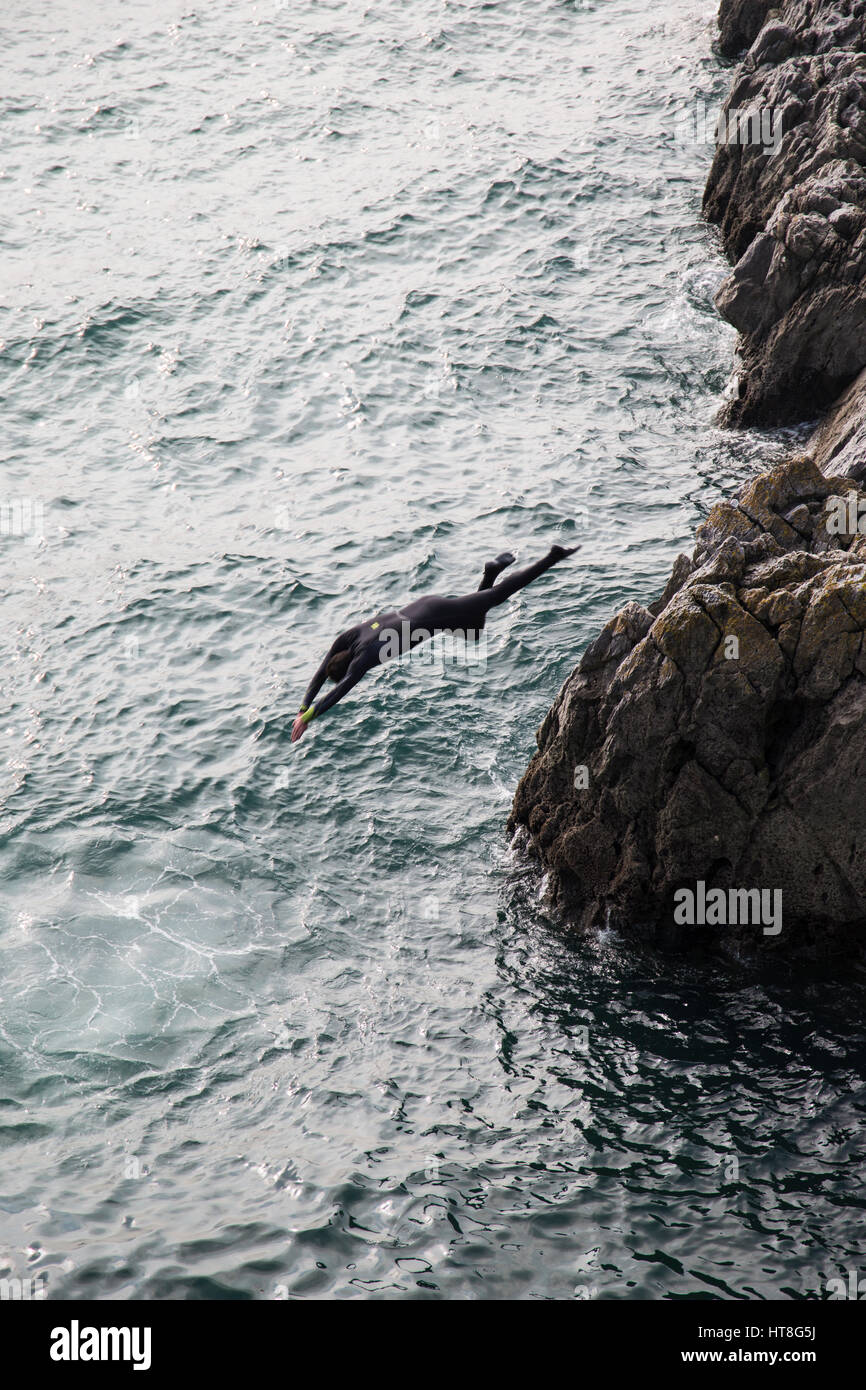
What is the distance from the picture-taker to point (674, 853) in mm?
19328

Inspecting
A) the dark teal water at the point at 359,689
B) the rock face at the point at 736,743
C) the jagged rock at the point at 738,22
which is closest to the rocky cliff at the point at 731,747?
the rock face at the point at 736,743

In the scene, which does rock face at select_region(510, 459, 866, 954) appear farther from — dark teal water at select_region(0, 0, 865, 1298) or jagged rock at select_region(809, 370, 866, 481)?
jagged rock at select_region(809, 370, 866, 481)

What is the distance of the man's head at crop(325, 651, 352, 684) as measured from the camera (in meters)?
22.3

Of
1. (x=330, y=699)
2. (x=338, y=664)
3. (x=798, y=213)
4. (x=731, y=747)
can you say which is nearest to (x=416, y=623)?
(x=338, y=664)

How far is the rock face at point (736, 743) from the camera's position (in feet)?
60.3

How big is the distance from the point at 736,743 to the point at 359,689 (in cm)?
1093

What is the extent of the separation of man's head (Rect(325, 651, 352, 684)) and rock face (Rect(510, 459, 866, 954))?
419 centimetres

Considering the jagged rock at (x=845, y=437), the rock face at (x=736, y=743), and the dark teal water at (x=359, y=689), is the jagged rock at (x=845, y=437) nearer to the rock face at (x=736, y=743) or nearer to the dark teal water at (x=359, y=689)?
the dark teal water at (x=359, y=689)

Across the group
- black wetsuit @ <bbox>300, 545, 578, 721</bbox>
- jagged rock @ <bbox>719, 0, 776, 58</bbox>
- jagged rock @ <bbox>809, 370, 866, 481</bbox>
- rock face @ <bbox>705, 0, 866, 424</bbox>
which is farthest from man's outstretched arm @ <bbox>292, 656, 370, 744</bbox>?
jagged rock @ <bbox>719, 0, 776, 58</bbox>

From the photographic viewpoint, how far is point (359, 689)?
27.8 m

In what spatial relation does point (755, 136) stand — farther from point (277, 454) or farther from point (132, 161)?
point (132, 161)

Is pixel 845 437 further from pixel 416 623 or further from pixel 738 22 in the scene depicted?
pixel 738 22

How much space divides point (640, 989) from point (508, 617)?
12125 mm

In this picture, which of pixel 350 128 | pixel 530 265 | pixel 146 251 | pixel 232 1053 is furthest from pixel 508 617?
pixel 350 128
